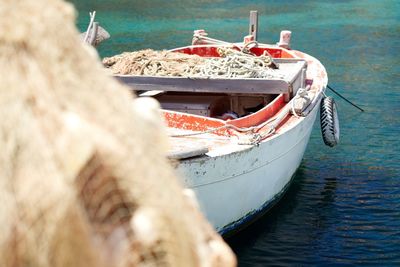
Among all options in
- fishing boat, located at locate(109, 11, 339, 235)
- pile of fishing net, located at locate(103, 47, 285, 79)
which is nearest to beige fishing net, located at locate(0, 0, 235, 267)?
fishing boat, located at locate(109, 11, 339, 235)

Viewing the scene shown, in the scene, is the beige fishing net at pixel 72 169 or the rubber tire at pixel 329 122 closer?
the beige fishing net at pixel 72 169

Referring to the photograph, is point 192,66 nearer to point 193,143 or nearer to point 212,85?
point 212,85

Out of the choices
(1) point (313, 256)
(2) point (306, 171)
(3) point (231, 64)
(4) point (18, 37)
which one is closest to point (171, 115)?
(3) point (231, 64)

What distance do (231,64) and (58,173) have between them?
919 cm

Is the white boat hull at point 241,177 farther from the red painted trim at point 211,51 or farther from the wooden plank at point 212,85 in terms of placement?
the red painted trim at point 211,51

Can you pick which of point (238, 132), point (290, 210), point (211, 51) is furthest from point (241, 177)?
point (211, 51)

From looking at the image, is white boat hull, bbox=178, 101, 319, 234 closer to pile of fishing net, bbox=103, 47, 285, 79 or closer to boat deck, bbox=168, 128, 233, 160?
A: boat deck, bbox=168, 128, 233, 160

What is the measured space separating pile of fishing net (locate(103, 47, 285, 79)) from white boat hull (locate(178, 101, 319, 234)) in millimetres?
1150

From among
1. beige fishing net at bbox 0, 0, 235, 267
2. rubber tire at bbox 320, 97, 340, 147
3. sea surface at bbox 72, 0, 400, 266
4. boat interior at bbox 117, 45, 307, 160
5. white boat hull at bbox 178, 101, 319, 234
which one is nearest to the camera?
beige fishing net at bbox 0, 0, 235, 267

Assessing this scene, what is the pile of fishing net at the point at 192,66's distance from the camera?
1034cm

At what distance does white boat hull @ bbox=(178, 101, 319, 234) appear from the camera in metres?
7.73

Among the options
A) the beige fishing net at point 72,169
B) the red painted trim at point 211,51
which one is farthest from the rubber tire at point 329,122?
the beige fishing net at point 72,169

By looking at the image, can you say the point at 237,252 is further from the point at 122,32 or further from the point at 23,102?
the point at 122,32

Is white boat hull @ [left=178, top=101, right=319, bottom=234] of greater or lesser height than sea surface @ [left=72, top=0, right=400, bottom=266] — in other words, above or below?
above
